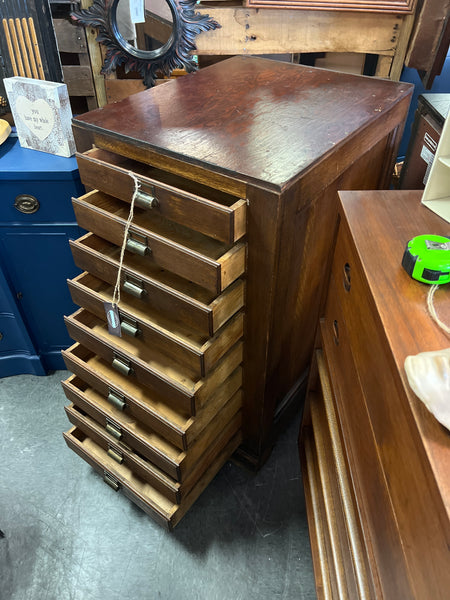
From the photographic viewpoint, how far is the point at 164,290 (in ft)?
3.02

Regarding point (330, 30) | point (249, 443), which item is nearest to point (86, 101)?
point (330, 30)

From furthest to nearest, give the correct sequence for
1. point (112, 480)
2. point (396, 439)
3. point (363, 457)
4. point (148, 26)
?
point (148, 26)
point (112, 480)
point (363, 457)
point (396, 439)

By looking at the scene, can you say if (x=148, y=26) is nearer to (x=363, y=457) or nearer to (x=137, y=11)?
(x=137, y=11)

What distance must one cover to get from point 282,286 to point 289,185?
0.24 meters

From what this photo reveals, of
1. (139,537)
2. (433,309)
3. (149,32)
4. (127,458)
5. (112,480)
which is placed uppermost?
(149,32)

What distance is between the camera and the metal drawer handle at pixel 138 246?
93cm

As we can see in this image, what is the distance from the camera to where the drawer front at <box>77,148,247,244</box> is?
0.82m

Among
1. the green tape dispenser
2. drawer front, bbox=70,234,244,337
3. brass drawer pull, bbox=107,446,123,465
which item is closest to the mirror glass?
drawer front, bbox=70,234,244,337

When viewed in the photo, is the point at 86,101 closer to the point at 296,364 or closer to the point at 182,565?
the point at 296,364

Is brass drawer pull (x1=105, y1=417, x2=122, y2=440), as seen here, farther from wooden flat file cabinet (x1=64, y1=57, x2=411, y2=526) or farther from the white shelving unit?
the white shelving unit

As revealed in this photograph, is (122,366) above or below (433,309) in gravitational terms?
below

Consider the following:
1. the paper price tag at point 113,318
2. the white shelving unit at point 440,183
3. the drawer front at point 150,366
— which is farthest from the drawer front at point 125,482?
the white shelving unit at point 440,183

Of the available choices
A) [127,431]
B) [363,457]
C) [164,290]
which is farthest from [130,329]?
[363,457]

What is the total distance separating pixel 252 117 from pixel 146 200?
32 centimetres
